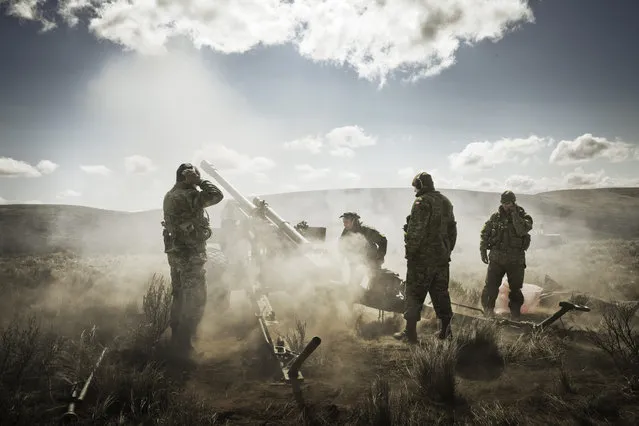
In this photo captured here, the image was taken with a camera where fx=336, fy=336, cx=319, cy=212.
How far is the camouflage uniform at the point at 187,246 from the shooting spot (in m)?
4.85

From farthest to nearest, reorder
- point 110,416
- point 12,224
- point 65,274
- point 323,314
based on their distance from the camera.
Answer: point 12,224 → point 65,274 → point 323,314 → point 110,416

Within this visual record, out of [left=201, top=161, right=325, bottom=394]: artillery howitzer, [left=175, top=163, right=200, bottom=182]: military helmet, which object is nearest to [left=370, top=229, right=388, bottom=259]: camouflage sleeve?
[left=201, top=161, right=325, bottom=394]: artillery howitzer

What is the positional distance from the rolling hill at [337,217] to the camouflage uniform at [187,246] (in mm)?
17044

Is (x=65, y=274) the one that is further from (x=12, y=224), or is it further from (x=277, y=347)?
(x=12, y=224)

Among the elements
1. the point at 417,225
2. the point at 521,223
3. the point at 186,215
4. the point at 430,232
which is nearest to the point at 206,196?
the point at 186,215

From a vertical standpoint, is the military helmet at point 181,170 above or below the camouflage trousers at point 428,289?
above

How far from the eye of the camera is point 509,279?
629cm

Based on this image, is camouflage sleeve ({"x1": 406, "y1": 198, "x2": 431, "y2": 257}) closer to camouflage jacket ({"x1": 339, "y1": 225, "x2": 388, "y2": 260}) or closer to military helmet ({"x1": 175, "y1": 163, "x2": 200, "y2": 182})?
camouflage jacket ({"x1": 339, "y1": 225, "x2": 388, "y2": 260})

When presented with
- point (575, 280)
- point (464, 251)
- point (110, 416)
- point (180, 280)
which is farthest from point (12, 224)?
point (575, 280)

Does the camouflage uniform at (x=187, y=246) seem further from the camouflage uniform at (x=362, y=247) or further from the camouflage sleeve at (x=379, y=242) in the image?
the camouflage sleeve at (x=379, y=242)

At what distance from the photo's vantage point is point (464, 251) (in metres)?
→ 20.7

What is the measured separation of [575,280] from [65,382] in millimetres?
12983

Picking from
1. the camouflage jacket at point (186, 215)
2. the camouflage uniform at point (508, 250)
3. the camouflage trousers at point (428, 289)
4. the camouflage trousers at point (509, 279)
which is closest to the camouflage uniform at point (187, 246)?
the camouflage jacket at point (186, 215)

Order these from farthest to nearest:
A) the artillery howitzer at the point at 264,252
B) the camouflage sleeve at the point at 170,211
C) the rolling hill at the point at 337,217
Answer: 1. the rolling hill at the point at 337,217
2. the artillery howitzer at the point at 264,252
3. the camouflage sleeve at the point at 170,211
